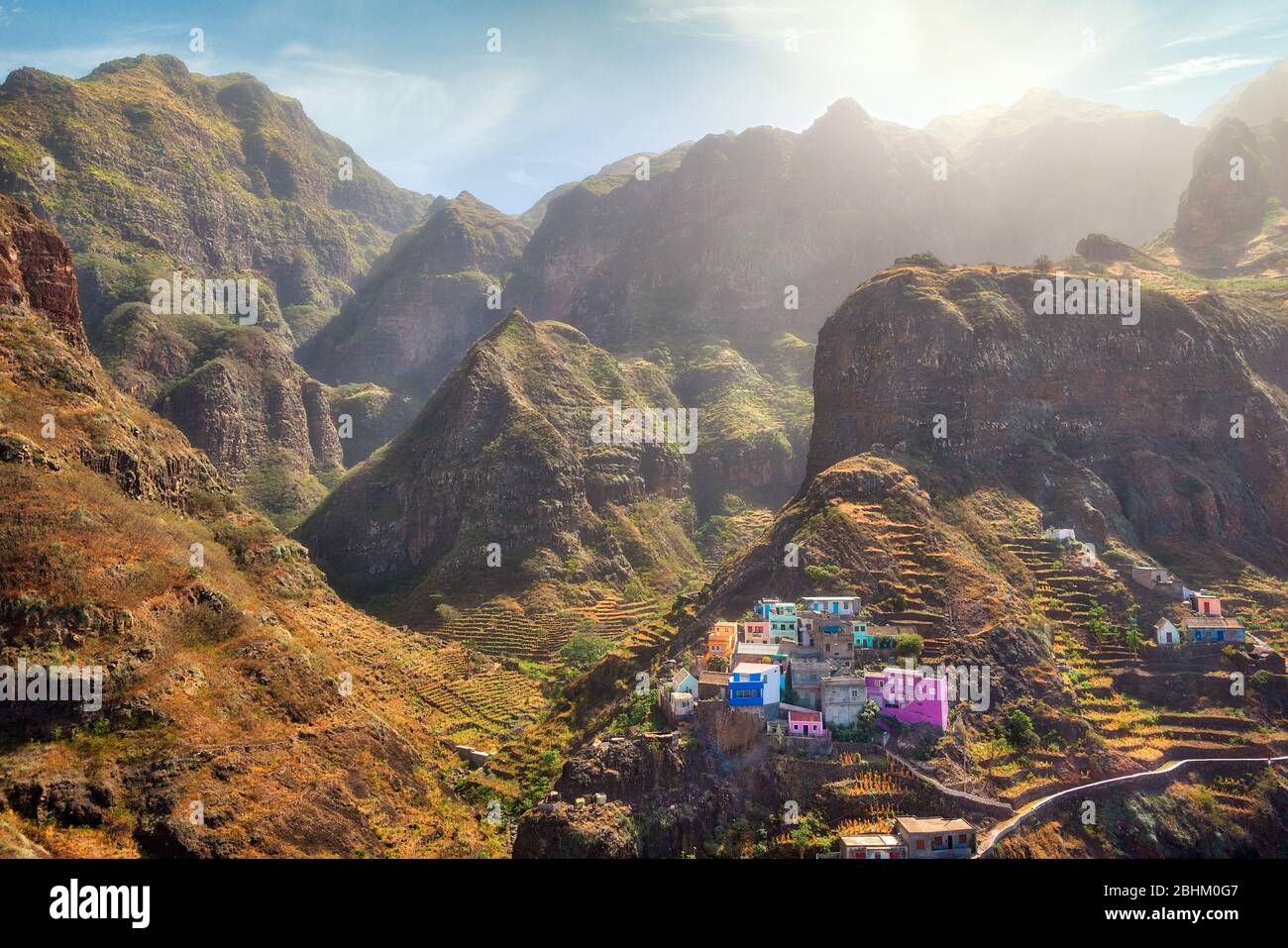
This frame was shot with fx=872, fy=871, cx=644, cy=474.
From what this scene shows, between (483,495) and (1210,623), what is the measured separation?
7756cm

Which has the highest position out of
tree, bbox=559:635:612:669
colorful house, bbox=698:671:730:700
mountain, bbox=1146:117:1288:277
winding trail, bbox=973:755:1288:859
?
mountain, bbox=1146:117:1288:277

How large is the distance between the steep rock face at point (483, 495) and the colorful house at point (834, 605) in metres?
50.2

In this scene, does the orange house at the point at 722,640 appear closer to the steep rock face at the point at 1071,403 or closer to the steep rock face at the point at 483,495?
the steep rock face at the point at 1071,403

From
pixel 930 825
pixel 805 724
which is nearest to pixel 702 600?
pixel 805 724

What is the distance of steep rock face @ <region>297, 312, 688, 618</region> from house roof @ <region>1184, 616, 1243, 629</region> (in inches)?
A: 2543

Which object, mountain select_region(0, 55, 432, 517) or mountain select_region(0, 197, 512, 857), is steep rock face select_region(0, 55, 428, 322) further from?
mountain select_region(0, 197, 512, 857)

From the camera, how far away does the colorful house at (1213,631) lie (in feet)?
186

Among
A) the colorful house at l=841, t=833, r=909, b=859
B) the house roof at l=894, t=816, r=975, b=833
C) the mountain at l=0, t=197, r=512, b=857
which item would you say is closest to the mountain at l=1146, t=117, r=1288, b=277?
the house roof at l=894, t=816, r=975, b=833

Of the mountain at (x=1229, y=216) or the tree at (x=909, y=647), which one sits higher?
the mountain at (x=1229, y=216)

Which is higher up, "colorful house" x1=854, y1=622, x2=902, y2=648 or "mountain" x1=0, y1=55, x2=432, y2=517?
"mountain" x1=0, y1=55, x2=432, y2=517

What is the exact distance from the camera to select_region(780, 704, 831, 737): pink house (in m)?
46.1

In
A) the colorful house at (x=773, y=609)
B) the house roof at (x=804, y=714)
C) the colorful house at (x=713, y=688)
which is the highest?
the colorful house at (x=773, y=609)

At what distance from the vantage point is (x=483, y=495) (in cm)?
10894

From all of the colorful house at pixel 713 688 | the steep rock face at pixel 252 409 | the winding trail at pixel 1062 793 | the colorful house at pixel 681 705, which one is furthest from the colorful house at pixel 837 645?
the steep rock face at pixel 252 409
